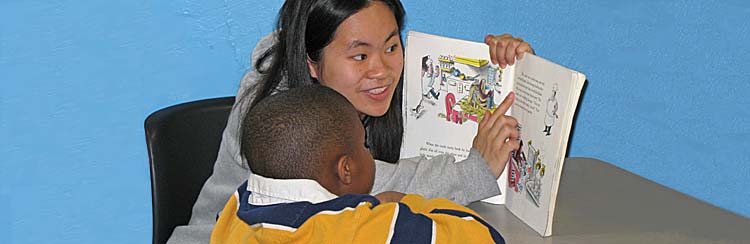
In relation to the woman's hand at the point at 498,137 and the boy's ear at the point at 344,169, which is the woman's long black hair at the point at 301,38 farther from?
the boy's ear at the point at 344,169

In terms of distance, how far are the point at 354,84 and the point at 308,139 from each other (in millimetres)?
439

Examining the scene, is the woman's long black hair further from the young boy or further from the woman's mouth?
the young boy

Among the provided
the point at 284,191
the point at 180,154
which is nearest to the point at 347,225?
the point at 284,191

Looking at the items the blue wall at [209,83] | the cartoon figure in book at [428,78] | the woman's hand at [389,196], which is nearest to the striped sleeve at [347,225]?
the woman's hand at [389,196]

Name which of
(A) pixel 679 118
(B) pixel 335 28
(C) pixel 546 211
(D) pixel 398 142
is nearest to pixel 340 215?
(C) pixel 546 211


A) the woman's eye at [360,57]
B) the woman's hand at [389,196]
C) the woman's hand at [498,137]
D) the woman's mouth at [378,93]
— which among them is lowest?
the woman's hand at [389,196]

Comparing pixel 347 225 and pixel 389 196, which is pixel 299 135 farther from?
pixel 389 196

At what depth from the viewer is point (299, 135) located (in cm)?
109

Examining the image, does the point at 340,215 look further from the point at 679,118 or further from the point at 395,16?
the point at 679,118

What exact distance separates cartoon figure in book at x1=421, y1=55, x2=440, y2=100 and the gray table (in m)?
0.19

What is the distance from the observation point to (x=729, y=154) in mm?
2316

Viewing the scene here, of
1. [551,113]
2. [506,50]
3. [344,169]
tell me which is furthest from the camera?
[506,50]

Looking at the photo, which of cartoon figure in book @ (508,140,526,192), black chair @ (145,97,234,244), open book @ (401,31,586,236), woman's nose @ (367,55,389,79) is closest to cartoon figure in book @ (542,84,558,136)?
open book @ (401,31,586,236)

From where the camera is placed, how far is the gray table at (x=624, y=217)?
1318mm
